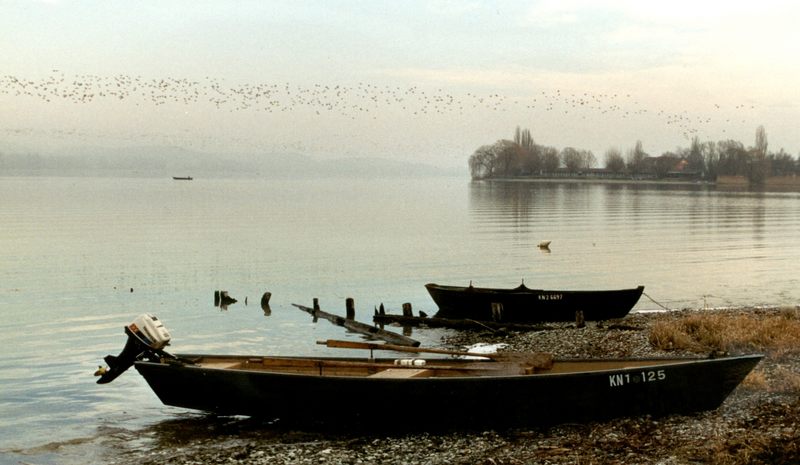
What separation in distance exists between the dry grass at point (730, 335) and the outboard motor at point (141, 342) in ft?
42.6

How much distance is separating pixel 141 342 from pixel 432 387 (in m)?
6.64

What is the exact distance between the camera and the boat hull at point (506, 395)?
15.6 m

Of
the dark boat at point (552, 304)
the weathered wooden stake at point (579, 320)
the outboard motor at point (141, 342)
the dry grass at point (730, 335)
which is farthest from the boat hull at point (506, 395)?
the dark boat at point (552, 304)

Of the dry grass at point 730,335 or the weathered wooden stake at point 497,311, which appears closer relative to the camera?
the dry grass at point 730,335

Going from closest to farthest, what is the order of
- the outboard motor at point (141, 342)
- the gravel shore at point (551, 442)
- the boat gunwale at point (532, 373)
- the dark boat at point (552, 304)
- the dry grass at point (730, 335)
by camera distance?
1. the gravel shore at point (551, 442)
2. the boat gunwale at point (532, 373)
3. the outboard motor at point (141, 342)
4. the dry grass at point (730, 335)
5. the dark boat at point (552, 304)

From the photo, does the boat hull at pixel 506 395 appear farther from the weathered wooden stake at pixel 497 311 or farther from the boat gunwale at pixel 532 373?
the weathered wooden stake at pixel 497 311

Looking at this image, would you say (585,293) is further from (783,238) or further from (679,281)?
(783,238)

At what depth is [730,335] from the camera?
21.9 meters

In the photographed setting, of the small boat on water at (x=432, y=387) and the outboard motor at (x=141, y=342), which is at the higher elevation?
the outboard motor at (x=141, y=342)

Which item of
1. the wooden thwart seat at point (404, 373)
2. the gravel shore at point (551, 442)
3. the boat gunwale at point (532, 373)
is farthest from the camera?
the wooden thwart seat at point (404, 373)

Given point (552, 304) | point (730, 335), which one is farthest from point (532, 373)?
point (552, 304)

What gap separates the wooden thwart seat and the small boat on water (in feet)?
0.07

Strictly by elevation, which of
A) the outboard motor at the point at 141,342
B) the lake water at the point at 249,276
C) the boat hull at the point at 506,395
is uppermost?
the outboard motor at the point at 141,342

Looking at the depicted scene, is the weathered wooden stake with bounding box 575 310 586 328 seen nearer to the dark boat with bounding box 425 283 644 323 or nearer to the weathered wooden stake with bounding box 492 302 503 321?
the dark boat with bounding box 425 283 644 323
